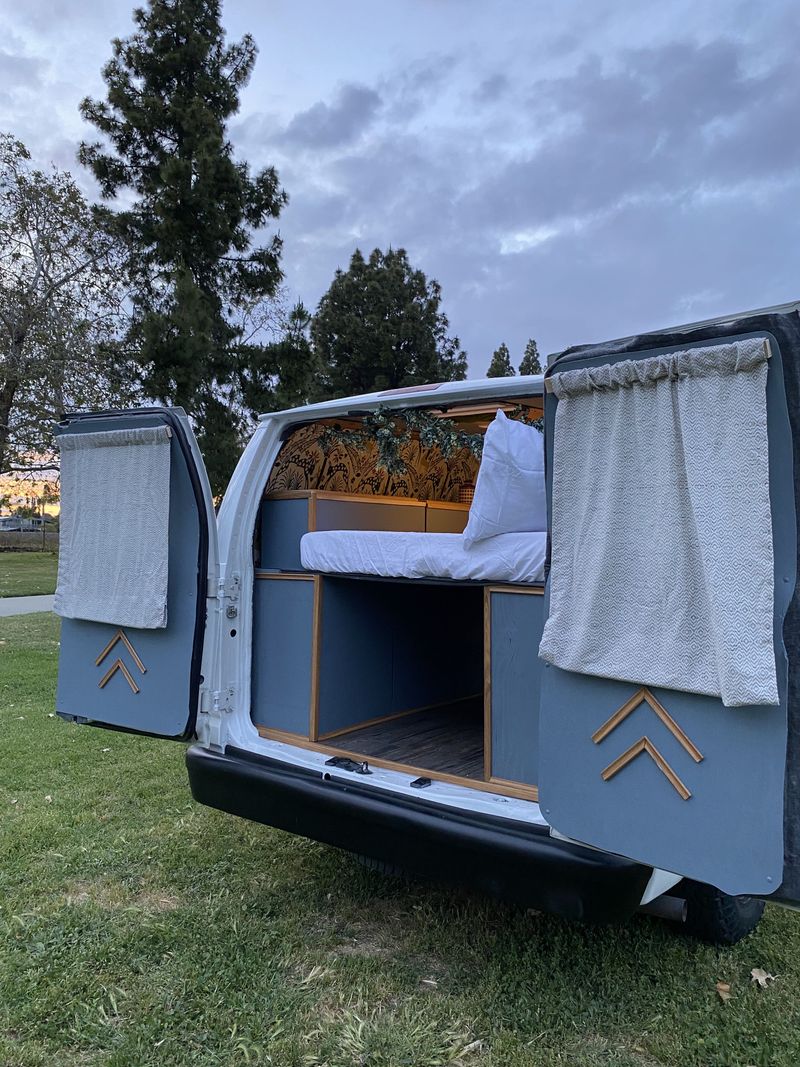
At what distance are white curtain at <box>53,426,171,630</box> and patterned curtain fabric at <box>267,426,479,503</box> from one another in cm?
59

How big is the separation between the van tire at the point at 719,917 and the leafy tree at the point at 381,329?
58.5 ft

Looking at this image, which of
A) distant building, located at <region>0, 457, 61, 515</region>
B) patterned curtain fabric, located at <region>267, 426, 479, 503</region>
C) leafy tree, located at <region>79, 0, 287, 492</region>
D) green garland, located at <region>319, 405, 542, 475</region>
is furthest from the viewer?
distant building, located at <region>0, 457, 61, 515</region>

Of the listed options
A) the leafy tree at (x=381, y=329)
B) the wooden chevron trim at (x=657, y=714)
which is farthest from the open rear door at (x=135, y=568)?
the leafy tree at (x=381, y=329)

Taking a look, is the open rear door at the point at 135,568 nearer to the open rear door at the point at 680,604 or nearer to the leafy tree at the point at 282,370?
the open rear door at the point at 680,604

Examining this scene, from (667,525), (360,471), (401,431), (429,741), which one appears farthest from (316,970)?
(360,471)

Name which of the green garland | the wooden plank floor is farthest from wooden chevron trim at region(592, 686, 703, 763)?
the green garland

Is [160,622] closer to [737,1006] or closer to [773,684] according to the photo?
[773,684]

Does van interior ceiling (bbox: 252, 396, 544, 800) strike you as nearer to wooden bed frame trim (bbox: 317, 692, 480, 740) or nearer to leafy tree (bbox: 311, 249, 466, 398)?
wooden bed frame trim (bbox: 317, 692, 480, 740)

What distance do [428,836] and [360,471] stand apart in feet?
6.99

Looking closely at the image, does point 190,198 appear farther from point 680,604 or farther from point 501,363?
point 501,363

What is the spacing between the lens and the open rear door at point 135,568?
2.96 metres

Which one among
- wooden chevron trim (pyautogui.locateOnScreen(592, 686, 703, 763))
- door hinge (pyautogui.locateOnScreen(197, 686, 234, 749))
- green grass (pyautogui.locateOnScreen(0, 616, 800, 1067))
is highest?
wooden chevron trim (pyautogui.locateOnScreen(592, 686, 703, 763))

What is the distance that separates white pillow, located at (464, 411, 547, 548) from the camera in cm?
263

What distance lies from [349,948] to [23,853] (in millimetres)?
1657
